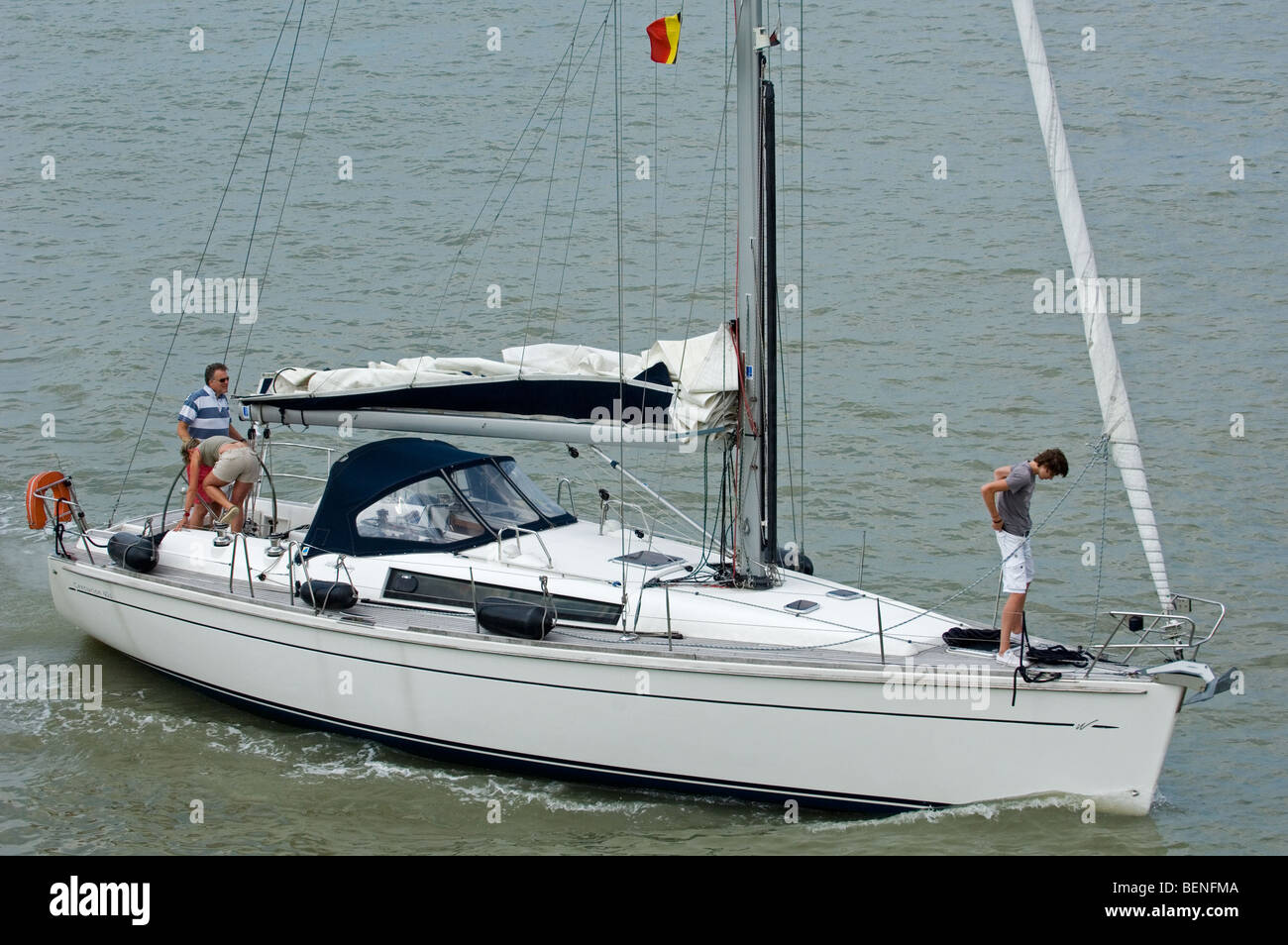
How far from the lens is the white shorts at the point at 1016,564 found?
9.84 meters

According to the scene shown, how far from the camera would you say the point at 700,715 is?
1000 centimetres

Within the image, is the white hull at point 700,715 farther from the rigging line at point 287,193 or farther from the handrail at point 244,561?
the rigging line at point 287,193

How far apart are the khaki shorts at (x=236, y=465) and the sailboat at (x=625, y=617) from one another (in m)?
0.56

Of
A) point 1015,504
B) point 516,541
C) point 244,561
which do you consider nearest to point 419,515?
point 516,541

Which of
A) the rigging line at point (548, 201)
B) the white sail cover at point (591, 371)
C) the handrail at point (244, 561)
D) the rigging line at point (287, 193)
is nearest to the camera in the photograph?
the white sail cover at point (591, 371)

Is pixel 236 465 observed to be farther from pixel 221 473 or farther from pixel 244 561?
pixel 244 561

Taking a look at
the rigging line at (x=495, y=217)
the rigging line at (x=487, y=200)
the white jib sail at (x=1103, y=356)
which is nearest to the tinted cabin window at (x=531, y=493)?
the white jib sail at (x=1103, y=356)

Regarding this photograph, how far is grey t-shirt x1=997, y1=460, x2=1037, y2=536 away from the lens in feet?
32.3

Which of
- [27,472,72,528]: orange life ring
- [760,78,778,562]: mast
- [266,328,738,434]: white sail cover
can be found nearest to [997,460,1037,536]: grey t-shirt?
[760,78,778,562]: mast

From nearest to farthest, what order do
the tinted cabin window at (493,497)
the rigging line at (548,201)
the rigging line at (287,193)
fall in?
the tinted cabin window at (493,497) < the rigging line at (548,201) < the rigging line at (287,193)

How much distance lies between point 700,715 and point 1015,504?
8.58ft

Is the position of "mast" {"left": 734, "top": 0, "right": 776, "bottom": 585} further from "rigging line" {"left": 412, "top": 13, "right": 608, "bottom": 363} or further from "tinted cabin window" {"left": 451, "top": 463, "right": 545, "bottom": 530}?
"rigging line" {"left": 412, "top": 13, "right": 608, "bottom": 363}

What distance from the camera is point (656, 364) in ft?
37.2

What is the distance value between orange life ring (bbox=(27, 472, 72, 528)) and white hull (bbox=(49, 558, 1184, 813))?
2360 millimetres
